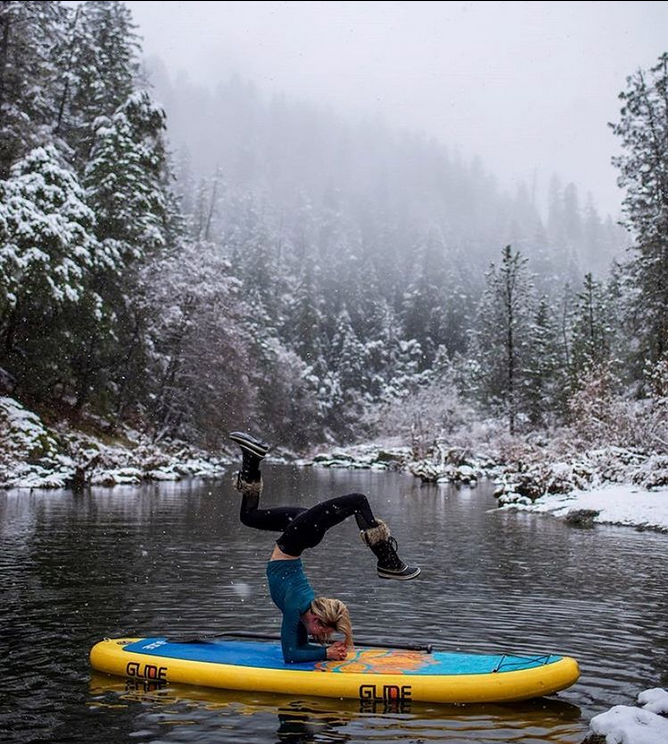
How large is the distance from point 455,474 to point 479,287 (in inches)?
2945

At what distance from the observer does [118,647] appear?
691 centimetres

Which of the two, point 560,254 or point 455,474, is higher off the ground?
point 560,254

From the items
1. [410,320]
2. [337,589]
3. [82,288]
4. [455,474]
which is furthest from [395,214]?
[337,589]

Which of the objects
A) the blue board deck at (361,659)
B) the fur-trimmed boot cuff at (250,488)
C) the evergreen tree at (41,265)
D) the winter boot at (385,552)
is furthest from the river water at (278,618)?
the evergreen tree at (41,265)

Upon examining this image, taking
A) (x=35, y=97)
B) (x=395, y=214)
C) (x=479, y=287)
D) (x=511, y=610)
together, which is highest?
(x=395, y=214)

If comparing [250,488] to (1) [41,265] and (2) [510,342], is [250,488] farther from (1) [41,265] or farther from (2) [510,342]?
(2) [510,342]

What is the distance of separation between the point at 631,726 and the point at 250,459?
3.93m

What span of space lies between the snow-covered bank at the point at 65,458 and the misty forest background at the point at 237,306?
7.52 feet

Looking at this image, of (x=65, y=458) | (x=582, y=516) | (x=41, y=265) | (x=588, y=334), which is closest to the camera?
(x=582, y=516)

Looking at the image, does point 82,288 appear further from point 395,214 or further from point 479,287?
point 395,214

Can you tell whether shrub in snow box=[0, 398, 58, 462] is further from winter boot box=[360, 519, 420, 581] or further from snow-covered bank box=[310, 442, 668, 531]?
winter boot box=[360, 519, 420, 581]

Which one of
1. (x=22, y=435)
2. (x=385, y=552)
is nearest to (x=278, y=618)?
(x=385, y=552)

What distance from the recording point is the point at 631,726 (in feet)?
16.0

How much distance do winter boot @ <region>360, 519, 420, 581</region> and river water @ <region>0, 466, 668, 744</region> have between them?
3.81ft
